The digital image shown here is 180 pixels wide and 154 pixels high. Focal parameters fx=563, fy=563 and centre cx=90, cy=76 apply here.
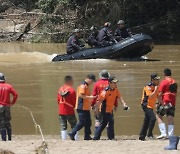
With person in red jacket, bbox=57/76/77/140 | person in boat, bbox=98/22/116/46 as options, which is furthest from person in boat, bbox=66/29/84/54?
person in red jacket, bbox=57/76/77/140

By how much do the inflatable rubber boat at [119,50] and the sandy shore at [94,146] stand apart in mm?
13341

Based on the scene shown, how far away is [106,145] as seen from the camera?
9.38 meters

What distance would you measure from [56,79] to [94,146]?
30.4ft

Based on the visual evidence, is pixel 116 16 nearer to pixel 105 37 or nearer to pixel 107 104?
pixel 105 37

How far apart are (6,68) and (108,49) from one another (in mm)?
4373

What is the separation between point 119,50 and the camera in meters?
23.3

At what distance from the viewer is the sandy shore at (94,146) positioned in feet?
28.8

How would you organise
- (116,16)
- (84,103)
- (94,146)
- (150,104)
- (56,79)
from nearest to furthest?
(94,146) < (84,103) < (150,104) < (56,79) < (116,16)

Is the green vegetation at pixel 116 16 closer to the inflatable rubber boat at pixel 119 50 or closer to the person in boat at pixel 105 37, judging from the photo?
the inflatable rubber boat at pixel 119 50

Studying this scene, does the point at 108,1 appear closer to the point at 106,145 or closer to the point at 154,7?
the point at 154,7

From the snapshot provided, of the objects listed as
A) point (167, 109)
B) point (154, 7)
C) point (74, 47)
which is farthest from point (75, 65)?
point (154, 7)

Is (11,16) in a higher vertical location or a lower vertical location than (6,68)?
higher

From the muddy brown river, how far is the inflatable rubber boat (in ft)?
1.66

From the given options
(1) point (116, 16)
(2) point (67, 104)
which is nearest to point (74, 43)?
(1) point (116, 16)
